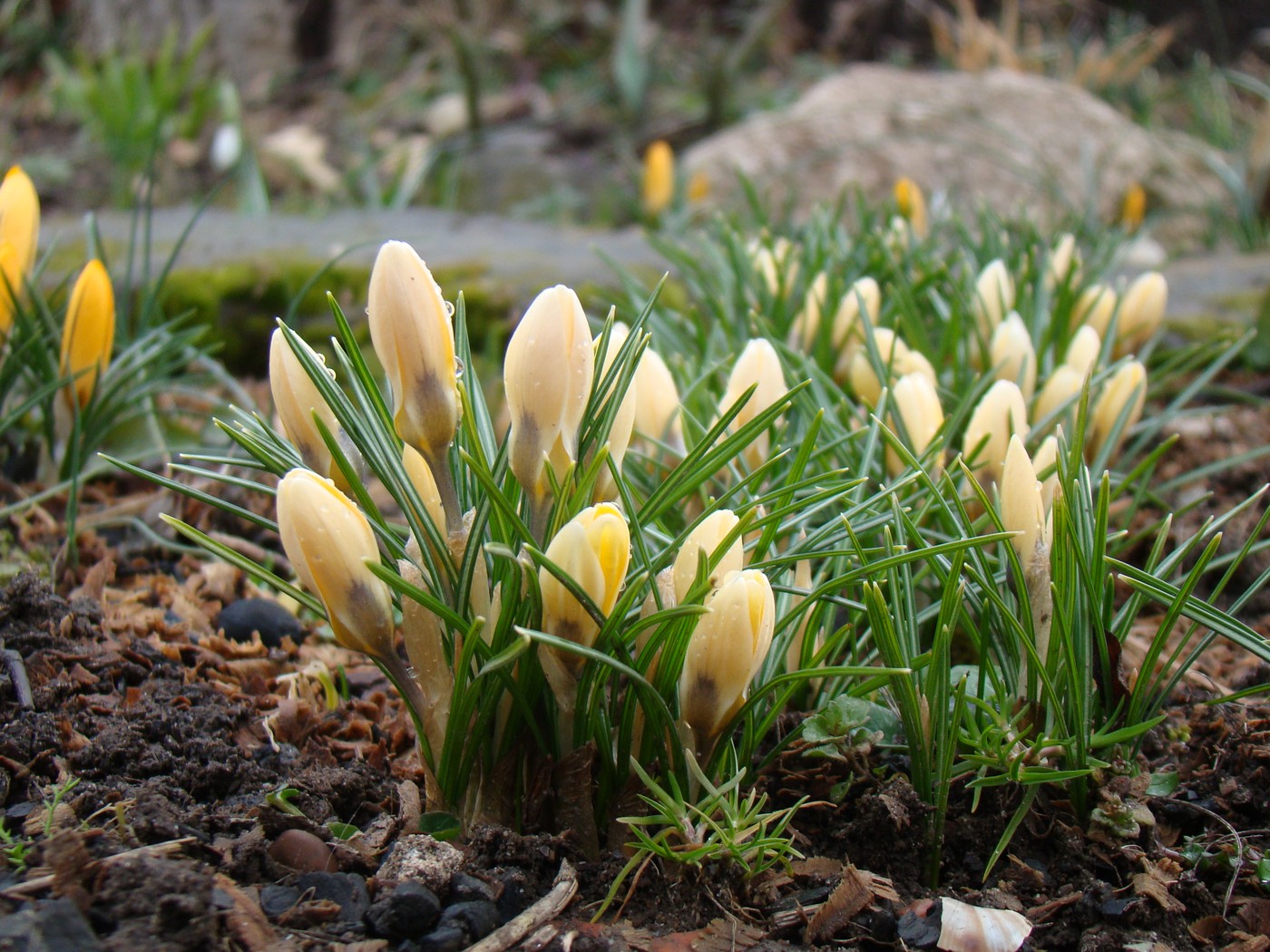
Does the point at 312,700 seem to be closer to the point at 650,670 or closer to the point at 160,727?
the point at 160,727

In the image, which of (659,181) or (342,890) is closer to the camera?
(342,890)

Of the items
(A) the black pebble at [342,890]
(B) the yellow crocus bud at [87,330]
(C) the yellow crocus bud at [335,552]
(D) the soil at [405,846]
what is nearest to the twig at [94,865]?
(D) the soil at [405,846]

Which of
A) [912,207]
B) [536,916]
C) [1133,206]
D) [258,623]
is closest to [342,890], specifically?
[536,916]

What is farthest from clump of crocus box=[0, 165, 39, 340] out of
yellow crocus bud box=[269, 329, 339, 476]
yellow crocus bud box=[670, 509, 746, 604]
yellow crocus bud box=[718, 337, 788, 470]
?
yellow crocus bud box=[670, 509, 746, 604]

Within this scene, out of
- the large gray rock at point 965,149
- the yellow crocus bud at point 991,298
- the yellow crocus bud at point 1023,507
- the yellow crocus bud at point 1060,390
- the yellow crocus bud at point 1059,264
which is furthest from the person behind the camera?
the large gray rock at point 965,149

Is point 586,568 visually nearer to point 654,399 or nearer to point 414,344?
point 414,344

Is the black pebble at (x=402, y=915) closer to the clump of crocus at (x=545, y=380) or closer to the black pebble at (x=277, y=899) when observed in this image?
the black pebble at (x=277, y=899)

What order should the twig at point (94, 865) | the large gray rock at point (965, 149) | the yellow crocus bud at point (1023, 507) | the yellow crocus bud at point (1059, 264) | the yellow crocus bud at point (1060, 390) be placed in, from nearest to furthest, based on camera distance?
the twig at point (94, 865) < the yellow crocus bud at point (1023, 507) < the yellow crocus bud at point (1060, 390) < the yellow crocus bud at point (1059, 264) < the large gray rock at point (965, 149)
